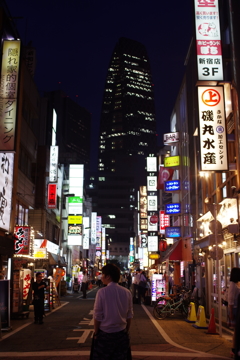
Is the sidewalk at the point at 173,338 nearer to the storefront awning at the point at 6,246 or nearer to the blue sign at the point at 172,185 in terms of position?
the storefront awning at the point at 6,246

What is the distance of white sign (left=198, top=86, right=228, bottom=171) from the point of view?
47.2 ft

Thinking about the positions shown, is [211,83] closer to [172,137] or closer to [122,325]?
[122,325]

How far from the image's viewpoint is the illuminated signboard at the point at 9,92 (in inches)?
571

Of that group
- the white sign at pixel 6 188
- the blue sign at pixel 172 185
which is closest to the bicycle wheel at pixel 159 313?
the white sign at pixel 6 188

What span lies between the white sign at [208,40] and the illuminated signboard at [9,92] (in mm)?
6965

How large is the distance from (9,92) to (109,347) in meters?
12.1

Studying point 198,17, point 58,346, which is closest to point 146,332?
point 58,346

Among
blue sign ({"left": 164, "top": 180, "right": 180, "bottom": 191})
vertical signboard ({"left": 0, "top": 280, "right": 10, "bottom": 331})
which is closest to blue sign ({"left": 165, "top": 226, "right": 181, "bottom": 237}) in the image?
blue sign ({"left": 164, "top": 180, "right": 180, "bottom": 191})

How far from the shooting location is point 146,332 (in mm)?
12852

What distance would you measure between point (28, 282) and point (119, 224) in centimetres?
12752

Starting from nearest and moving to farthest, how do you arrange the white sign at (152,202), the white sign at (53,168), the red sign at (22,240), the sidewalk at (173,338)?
the sidewalk at (173,338)
the red sign at (22,240)
the white sign at (53,168)
the white sign at (152,202)

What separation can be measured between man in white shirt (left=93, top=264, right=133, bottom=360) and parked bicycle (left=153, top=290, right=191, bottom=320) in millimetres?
11680

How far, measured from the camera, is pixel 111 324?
541cm

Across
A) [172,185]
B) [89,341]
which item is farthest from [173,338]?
[172,185]
